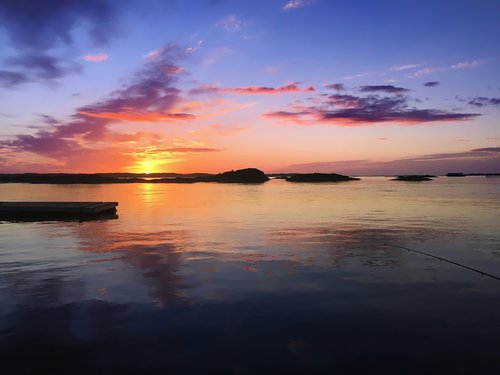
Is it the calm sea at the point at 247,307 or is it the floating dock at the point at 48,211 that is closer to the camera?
the calm sea at the point at 247,307

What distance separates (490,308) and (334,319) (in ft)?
15.6

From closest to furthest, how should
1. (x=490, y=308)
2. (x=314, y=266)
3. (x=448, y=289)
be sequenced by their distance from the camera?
(x=490, y=308), (x=448, y=289), (x=314, y=266)

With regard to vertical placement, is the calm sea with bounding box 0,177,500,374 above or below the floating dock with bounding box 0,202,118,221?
below

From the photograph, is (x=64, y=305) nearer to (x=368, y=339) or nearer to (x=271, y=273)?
(x=271, y=273)

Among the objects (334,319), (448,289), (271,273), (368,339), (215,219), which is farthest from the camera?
(215,219)

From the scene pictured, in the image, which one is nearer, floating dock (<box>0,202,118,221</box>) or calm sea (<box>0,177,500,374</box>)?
calm sea (<box>0,177,500,374</box>)

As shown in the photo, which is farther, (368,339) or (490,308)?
(490,308)

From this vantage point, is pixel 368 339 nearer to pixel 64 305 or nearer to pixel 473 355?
pixel 473 355

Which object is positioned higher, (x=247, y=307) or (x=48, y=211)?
(x=48, y=211)

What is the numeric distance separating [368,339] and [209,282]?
21.4 feet

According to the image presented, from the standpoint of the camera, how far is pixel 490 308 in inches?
444

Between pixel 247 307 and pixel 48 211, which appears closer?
pixel 247 307

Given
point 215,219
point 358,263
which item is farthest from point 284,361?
point 215,219

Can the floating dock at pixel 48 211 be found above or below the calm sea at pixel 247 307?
above
